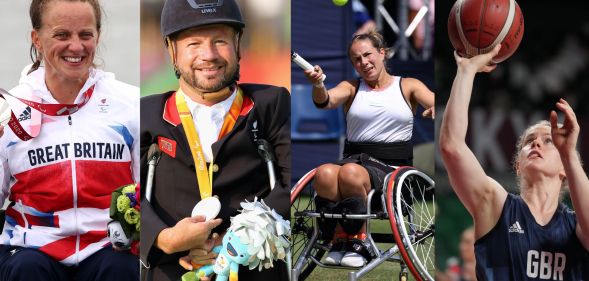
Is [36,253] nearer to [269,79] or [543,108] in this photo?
[269,79]

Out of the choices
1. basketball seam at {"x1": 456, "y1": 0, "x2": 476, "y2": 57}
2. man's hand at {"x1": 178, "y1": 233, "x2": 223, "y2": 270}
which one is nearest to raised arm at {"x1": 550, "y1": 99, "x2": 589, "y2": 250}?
basketball seam at {"x1": 456, "y1": 0, "x2": 476, "y2": 57}

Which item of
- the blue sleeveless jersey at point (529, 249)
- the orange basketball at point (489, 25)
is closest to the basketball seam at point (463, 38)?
the orange basketball at point (489, 25)

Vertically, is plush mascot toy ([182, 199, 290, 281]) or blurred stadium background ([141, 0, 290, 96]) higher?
blurred stadium background ([141, 0, 290, 96])

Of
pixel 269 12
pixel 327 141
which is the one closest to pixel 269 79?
pixel 269 12

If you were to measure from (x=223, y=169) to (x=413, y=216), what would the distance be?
1134 mm

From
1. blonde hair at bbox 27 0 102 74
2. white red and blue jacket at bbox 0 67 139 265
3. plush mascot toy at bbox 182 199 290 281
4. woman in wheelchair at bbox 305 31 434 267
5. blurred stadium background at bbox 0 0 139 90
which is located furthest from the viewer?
woman in wheelchair at bbox 305 31 434 267

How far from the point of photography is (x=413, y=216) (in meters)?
4.55

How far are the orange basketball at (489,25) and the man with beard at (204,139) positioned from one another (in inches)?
33.1

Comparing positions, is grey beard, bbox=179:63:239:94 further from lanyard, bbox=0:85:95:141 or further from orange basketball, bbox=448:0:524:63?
orange basketball, bbox=448:0:524:63

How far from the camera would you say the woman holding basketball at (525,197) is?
3.59 meters

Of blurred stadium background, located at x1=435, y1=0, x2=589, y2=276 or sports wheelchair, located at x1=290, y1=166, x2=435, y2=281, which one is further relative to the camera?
sports wheelchair, located at x1=290, y1=166, x2=435, y2=281

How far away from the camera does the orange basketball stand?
3.61m

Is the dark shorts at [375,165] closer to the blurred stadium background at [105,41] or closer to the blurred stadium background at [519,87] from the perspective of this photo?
the blurred stadium background at [519,87]

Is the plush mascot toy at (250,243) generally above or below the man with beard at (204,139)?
below
